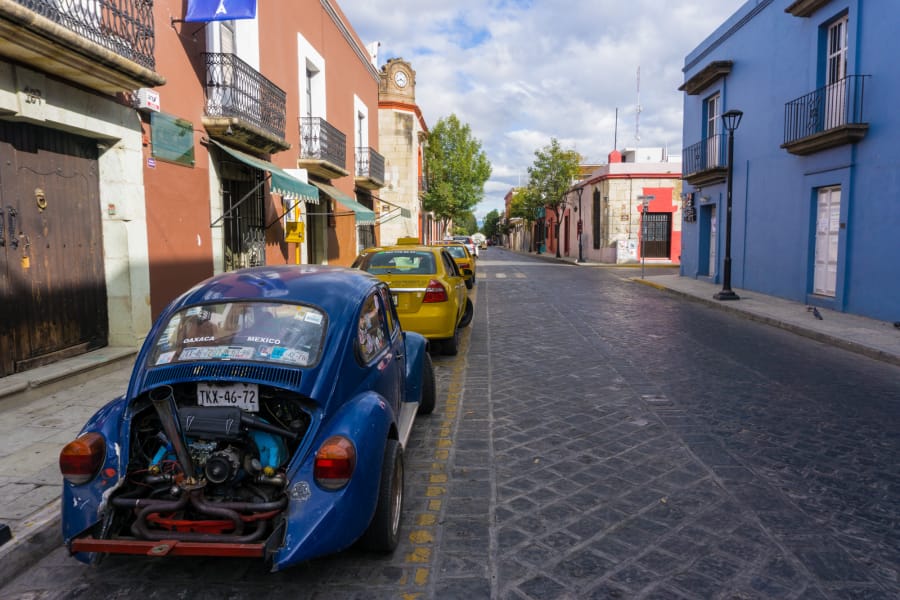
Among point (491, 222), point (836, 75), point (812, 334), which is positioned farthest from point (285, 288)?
point (491, 222)

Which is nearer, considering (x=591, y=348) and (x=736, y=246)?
(x=591, y=348)

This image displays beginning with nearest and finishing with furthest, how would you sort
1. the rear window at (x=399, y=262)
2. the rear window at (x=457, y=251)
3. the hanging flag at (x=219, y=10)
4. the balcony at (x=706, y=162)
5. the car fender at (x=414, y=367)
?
Result: the car fender at (x=414, y=367) → the rear window at (x=399, y=262) → the hanging flag at (x=219, y=10) → the balcony at (x=706, y=162) → the rear window at (x=457, y=251)

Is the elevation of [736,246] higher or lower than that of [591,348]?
higher

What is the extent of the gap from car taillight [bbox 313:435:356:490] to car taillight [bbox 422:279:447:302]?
5450 mm

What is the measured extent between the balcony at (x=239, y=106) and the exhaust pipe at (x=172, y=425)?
8224 mm

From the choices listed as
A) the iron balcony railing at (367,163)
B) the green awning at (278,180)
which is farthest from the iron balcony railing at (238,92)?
the iron balcony railing at (367,163)

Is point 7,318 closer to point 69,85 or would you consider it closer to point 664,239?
point 69,85

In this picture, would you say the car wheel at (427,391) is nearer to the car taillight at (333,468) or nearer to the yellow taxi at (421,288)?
the yellow taxi at (421,288)

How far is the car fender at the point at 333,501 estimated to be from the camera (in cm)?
274

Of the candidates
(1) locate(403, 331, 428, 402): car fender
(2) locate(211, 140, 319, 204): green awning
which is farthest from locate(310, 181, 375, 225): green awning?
(1) locate(403, 331, 428, 402): car fender

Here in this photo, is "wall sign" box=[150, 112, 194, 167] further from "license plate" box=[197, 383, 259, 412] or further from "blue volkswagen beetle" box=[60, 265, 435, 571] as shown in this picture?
"license plate" box=[197, 383, 259, 412]

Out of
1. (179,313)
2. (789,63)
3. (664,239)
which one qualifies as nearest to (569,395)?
(179,313)

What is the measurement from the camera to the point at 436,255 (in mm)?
9055

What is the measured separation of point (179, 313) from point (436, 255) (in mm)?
5622
